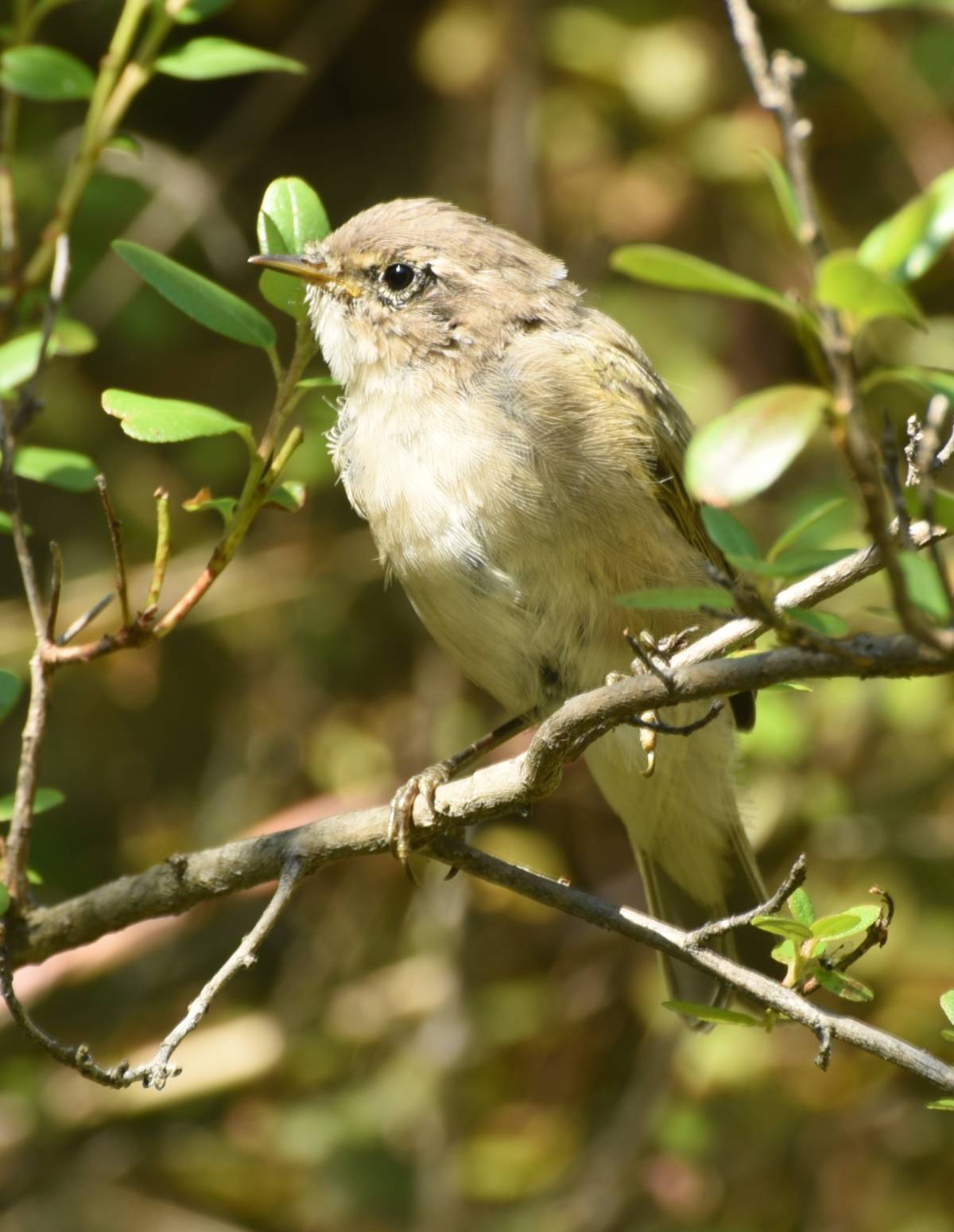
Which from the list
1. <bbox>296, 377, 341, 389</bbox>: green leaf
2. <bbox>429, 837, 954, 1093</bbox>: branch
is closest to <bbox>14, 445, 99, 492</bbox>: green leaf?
<bbox>296, 377, 341, 389</bbox>: green leaf

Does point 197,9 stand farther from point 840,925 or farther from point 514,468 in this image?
point 840,925

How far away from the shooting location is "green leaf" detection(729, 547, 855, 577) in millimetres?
1591

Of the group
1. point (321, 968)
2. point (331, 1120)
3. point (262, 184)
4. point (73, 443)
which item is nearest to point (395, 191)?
point (262, 184)

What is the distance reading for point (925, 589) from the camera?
1481 mm

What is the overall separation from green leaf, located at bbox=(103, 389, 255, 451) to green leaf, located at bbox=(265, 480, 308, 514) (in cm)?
20

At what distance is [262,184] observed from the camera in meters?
5.81

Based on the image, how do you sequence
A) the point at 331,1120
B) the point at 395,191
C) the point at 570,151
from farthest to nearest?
the point at 395,191 → the point at 570,151 → the point at 331,1120

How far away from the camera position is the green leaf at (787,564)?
1591 millimetres

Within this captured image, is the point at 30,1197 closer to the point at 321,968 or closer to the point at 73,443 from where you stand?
the point at 321,968

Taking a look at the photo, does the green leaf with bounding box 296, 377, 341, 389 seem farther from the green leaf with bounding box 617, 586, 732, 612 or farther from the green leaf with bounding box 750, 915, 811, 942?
the green leaf with bounding box 750, 915, 811, 942

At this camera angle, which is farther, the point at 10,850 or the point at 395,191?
the point at 395,191

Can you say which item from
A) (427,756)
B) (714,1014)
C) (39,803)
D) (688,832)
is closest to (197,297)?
(39,803)

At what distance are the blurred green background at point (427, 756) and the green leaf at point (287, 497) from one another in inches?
75.9

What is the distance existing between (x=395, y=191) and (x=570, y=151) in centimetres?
82
